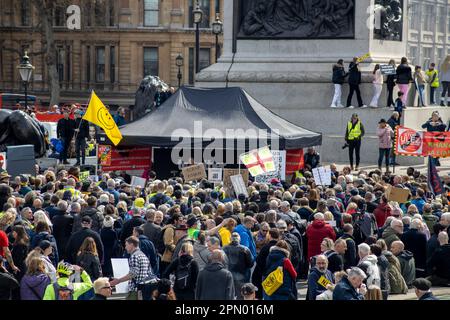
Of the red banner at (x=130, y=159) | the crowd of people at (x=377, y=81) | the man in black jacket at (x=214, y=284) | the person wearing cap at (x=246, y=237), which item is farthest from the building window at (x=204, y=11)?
the man in black jacket at (x=214, y=284)

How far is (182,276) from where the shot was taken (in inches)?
551

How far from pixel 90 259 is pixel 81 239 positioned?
126 centimetres

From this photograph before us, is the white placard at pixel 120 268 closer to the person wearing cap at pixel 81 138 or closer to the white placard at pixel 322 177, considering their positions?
the white placard at pixel 322 177

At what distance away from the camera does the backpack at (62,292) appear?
1267cm

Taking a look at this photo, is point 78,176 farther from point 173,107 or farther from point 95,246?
point 95,246

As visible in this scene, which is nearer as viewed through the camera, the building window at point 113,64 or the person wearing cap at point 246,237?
the person wearing cap at point 246,237

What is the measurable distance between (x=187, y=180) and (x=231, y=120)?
429cm

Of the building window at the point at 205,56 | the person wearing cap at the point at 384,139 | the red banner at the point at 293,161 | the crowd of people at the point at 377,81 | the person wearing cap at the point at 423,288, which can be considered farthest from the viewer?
the building window at the point at 205,56

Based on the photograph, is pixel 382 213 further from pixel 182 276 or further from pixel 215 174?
pixel 182 276

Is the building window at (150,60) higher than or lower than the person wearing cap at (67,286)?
higher

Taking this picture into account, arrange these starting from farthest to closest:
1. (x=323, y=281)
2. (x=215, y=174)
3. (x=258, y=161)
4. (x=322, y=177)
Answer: (x=215, y=174), (x=322, y=177), (x=258, y=161), (x=323, y=281)

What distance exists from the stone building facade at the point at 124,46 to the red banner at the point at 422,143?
46.7 metres

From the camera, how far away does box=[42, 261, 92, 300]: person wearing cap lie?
41.8 ft

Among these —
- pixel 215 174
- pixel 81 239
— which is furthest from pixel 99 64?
pixel 81 239
